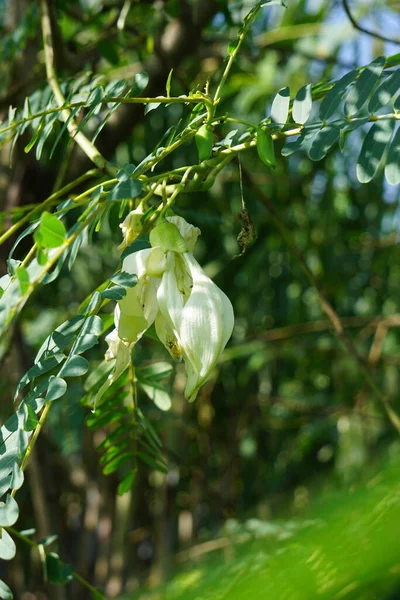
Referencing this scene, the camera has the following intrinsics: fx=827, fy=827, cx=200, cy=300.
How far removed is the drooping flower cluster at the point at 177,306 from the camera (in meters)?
0.38

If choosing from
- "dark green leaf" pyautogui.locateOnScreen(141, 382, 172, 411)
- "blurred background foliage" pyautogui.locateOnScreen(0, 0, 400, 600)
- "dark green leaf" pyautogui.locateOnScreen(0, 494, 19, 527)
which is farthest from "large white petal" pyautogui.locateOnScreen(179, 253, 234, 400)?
"blurred background foliage" pyautogui.locateOnScreen(0, 0, 400, 600)

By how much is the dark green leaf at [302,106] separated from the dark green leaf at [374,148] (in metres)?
0.04

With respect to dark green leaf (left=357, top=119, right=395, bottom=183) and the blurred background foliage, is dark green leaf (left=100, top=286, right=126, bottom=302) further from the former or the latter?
the blurred background foliage

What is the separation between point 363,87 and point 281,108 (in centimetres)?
6

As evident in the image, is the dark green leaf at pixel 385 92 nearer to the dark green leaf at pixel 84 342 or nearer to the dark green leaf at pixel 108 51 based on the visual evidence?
the dark green leaf at pixel 84 342

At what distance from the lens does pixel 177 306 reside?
391 mm

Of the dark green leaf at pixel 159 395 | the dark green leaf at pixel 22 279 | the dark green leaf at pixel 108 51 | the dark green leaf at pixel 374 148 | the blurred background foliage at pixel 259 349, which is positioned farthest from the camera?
the blurred background foliage at pixel 259 349

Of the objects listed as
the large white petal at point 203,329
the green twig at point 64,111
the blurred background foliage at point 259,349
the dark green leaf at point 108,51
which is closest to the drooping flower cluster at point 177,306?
the large white petal at point 203,329

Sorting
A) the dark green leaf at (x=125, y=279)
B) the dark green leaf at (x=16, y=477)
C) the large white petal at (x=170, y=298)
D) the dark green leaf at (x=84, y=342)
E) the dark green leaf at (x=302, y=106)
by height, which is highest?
the dark green leaf at (x=302, y=106)

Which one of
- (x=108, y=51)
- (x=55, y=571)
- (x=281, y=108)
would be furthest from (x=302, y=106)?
(x=108, y=51)

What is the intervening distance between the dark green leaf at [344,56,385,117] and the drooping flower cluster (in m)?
0.14

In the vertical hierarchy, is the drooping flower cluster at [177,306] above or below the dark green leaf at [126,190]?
below

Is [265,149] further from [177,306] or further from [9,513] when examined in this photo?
[9,513]

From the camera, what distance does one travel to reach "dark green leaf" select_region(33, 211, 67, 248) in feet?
1.25
